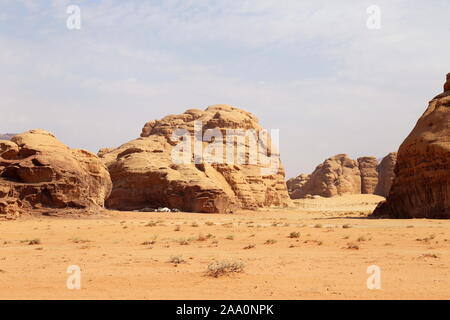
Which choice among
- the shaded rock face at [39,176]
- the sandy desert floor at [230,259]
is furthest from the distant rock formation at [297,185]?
the sandy desert floor at [230,259]

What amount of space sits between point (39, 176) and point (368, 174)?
83.1m

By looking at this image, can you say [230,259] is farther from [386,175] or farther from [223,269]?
[386,175]

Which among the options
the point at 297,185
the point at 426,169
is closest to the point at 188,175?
the point at 426,169

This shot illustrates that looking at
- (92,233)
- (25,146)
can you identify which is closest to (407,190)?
(92,233)

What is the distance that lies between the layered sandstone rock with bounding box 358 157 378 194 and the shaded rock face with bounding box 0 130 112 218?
77.1 meters

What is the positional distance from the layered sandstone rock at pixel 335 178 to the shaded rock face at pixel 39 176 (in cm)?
6757

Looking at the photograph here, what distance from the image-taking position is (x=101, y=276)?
350 inches

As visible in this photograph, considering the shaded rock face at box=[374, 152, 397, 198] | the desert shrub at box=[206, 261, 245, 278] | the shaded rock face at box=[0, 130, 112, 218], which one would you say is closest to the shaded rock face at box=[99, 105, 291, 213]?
the shaded rock face at box=[0, 130, 112, 218]

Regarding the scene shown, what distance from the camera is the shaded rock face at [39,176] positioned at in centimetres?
2903

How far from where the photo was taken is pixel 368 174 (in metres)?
100

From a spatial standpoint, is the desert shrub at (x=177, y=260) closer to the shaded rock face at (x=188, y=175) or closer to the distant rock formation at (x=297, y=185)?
the shaded rock face at (x=188, y=175)

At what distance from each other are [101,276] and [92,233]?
11.3m

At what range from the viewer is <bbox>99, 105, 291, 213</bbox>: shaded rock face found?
4553 cm
